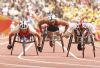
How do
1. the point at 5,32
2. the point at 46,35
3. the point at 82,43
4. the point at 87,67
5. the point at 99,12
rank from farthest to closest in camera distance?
the point at 99,12
the point at 5,32
the point at 46,35
the point at 82,43
the point at 87,67

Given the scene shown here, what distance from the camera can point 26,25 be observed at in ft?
66.3

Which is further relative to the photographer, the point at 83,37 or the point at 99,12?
the point at 99,12

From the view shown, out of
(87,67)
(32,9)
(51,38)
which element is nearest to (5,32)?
Answer: (32,9)

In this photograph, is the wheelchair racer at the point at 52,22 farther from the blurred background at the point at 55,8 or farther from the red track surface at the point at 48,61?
the blurred background at the point at 55,8

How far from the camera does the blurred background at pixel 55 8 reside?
50.7 m

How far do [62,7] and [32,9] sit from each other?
4017 mm

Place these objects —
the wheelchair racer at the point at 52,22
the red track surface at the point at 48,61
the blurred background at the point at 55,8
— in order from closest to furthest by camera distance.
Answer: the red track surface at the point at 48,61, the wheelchair racer at the point at 52,22, the blurred background at the point at 55,8

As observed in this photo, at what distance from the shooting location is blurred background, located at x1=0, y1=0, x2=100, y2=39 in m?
50.7

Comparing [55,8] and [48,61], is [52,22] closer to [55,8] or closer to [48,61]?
[48,61]

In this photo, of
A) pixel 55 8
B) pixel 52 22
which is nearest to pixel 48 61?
pixel 52 22

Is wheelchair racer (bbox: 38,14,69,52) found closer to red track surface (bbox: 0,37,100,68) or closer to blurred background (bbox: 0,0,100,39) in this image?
red track surface (bbox: 0,37,100,68)

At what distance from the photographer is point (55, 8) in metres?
55.5

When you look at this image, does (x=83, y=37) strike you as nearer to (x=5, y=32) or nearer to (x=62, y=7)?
(x=5, y=32)

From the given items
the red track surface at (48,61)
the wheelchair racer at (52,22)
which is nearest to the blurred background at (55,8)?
the wheelchair racer at (52,22)
